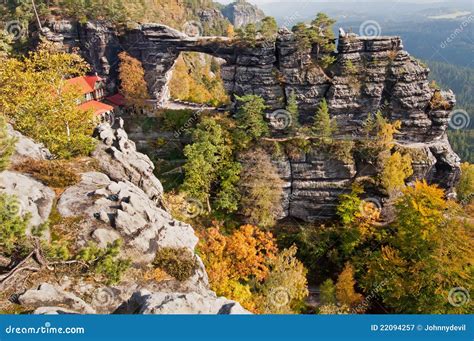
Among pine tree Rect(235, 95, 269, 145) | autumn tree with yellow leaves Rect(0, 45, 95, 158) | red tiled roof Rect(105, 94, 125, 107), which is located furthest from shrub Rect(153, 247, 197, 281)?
red tiled roof Rect(105, 94, 125, 107)

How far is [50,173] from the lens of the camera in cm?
2025

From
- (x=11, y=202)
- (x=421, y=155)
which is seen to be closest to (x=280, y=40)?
(x=421, y=155)

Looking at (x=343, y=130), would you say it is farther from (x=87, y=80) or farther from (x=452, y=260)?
(x=87, y=80)

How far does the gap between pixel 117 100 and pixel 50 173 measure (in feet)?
102

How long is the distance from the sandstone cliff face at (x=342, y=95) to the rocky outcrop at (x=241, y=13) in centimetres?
14654

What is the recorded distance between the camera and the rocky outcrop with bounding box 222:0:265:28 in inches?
7096

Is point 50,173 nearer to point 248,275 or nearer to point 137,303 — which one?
point 137,303

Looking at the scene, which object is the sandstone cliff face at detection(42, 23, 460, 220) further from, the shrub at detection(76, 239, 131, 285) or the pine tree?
the shrub at detection(76, 239, 131, 285)

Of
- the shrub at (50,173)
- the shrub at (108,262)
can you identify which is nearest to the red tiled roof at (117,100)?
the shrub at (50,173)

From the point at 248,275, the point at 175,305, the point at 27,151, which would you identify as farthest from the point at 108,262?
the point at 248,275

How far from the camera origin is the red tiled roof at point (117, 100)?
4853cm

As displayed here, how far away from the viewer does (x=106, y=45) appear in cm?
4884

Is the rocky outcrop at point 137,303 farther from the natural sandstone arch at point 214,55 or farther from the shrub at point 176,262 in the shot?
the natural sandstone arch at point 214,55

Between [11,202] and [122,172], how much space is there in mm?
11981
